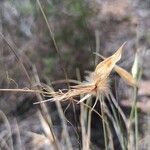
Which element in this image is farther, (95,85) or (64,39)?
(64,39)

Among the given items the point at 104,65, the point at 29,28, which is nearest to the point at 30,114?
the point at 29,28

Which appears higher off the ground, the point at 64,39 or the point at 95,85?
the point at 95,85

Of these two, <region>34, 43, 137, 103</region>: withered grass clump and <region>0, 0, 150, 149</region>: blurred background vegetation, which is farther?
<region>0, 0, 150, 149</region>: blurred background vegetation

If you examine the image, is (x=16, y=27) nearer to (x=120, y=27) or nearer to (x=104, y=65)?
(x=120, y=27)

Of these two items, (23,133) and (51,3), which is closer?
(23,133)

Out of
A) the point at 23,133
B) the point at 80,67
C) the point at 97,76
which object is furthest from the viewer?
the point at 80,67

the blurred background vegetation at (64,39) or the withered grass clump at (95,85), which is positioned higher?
the withered grass clump at (95,85)

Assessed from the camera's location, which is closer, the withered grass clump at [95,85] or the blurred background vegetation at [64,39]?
the withered grass clump at [95,85]

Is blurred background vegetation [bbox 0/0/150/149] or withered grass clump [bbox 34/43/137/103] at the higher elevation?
withered grass clump [bbox 34/43/137/103]
